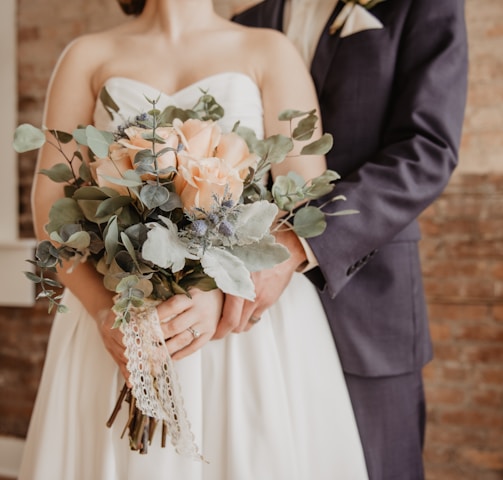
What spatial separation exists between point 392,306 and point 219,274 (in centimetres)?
71

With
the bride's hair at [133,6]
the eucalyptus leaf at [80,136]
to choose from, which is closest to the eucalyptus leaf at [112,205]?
the eucalyptus leaf at [80,136]

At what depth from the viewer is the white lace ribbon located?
953 mm

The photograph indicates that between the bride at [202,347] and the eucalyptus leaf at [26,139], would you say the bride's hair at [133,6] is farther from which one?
the eucalyptus leaf at [26,139]

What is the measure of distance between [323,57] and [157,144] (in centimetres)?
71

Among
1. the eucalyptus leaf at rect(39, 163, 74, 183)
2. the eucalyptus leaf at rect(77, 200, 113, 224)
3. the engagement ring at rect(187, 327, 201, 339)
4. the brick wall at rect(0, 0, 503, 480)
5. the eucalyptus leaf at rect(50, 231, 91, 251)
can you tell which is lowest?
the brick wall at rect(0, 0, 503, 480)

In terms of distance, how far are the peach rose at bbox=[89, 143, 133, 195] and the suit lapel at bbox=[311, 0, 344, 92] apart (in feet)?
2.28

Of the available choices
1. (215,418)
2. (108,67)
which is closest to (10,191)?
(108,67)

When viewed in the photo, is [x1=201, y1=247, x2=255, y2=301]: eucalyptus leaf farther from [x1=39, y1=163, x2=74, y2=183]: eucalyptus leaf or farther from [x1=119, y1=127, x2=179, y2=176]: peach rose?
[x1=39, y1=163, x2=74, y2=183]: eucalyptus leaf

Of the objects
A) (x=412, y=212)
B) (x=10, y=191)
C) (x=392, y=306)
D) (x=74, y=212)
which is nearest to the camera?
(x=74, y=212)

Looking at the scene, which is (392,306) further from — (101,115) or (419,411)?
(101,115)

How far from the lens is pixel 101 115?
4.20 ft

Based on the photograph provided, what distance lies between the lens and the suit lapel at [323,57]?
1436 mm

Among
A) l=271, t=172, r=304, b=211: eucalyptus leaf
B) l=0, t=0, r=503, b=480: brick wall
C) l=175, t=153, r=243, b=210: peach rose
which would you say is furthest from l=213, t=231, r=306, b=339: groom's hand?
l=0, t=0, r=503, b=480: brick wall

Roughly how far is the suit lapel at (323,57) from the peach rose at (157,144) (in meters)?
0.64
